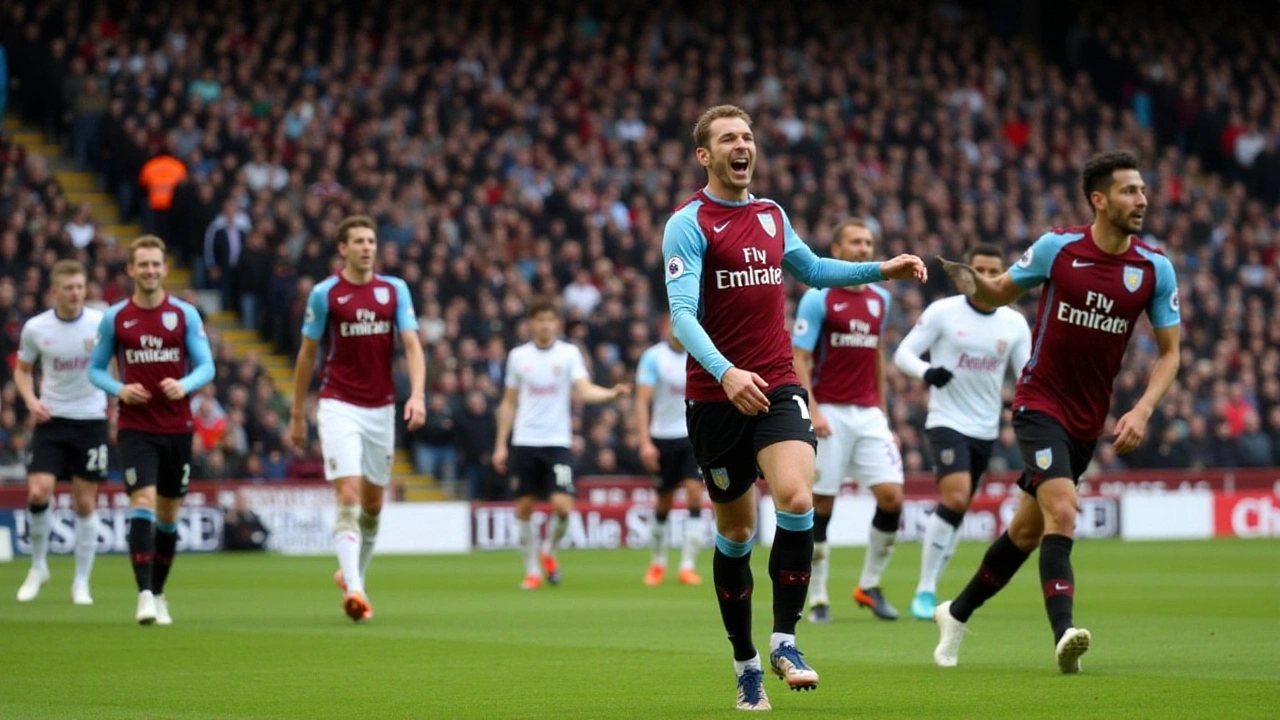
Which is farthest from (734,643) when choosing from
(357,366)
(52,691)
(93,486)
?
(93,486)

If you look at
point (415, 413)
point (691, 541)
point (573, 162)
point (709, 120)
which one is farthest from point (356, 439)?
point (573, 162)

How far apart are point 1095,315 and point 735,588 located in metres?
2.60

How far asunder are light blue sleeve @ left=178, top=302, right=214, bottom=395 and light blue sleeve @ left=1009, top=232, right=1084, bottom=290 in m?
6.48

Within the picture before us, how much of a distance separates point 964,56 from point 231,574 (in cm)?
2448

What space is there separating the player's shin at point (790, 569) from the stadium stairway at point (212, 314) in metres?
19.6

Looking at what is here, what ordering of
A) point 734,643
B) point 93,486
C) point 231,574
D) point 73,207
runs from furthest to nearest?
point 73,207 → point 231,574 → point 93,486 → point 734,643

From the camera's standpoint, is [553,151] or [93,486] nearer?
[93,486]

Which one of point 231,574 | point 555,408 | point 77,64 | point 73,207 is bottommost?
point 231,574

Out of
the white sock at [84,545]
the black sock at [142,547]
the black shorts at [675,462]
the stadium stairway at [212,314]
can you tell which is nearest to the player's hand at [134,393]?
the black sock at [142,547]

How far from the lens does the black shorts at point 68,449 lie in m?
17.3

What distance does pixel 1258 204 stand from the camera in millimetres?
40344

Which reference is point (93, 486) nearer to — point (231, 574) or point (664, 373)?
point (231, 574)

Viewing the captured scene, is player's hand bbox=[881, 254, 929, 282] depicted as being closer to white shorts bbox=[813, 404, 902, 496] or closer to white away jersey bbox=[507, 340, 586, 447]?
white shorts bbox=[813, 404, 902, 496]

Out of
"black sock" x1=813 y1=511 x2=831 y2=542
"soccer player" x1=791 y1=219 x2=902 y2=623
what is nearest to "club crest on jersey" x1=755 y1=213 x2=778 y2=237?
"soccer player" x1=791 y1=219 x2=902 y2=623
